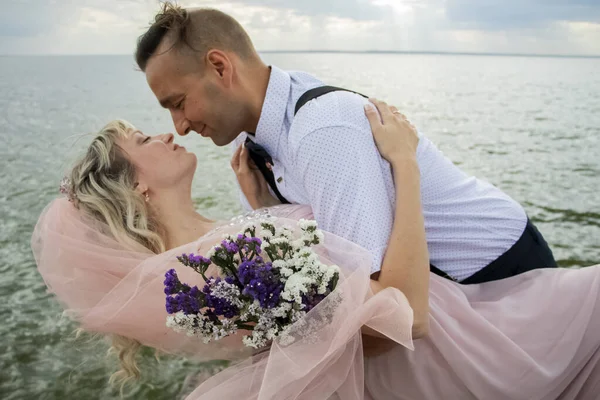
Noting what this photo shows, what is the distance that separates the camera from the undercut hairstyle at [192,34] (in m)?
3.15

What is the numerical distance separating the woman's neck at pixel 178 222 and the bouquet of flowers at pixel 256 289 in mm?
1150

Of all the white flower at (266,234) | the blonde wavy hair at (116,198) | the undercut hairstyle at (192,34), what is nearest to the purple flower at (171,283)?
the white flower at (266,234)

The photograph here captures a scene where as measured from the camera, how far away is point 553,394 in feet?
9.87

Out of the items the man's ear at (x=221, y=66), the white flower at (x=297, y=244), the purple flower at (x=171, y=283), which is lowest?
the purple flower at (x=171, y=283)

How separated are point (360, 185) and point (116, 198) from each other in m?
1.57

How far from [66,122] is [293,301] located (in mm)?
22552

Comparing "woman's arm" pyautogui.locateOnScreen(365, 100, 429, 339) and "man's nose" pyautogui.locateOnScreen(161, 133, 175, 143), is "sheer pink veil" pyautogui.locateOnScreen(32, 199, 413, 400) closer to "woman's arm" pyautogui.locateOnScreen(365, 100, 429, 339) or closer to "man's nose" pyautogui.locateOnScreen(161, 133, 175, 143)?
"woman's arm" pyautogui.locateOnScreen(365, 100, 429, 339)

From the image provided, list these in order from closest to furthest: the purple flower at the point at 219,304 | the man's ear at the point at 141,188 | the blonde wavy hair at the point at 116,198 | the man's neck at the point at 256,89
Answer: the purple flower at the point at 219,304, the man's neck at the point at 256,89, the blonde wavy hair at the point at 116,198, the man's ear at the point at 141,188

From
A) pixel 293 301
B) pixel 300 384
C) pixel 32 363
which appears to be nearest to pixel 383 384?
pixel 300 384

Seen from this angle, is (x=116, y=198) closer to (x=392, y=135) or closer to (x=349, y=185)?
(x=349, y=185)

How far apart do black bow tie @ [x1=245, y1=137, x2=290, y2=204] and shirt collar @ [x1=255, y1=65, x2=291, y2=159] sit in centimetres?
23

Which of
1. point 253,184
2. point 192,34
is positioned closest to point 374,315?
point 253,184

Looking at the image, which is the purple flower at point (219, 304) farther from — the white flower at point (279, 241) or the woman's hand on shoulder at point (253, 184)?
the woman's hand on shoulder at point (253, 184)

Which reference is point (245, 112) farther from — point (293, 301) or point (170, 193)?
point (293, 301)
